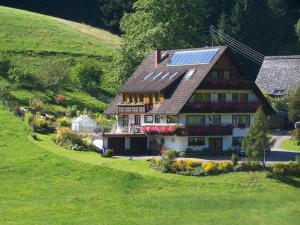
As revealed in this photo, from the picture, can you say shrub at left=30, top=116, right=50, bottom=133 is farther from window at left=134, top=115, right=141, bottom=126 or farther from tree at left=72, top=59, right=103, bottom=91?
tree at left=72, top=59, right=103, bottom=91

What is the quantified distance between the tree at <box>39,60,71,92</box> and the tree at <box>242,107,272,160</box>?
3756 centimetres

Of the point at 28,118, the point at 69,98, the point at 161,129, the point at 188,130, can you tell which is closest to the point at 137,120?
the point at 161,129

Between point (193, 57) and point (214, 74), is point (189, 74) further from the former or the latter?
point (193, 57)

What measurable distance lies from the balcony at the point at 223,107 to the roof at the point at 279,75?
976 inches

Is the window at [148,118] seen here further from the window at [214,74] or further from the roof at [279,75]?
the roof at [279,75]

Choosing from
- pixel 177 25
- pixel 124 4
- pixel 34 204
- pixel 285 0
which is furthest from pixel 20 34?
pixel 34 204

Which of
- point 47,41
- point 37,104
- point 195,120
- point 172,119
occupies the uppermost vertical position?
point 47,41

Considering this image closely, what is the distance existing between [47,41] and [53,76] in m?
23.7

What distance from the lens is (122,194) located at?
5731 centimetres

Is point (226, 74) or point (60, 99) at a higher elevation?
point (226, 74)

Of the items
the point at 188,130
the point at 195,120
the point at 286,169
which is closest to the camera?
the point at 286,169

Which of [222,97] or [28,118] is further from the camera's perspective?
[28,118]

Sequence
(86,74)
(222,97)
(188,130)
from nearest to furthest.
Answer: (188,130)
(222,97)
(86,74)

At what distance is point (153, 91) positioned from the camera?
74062mm
